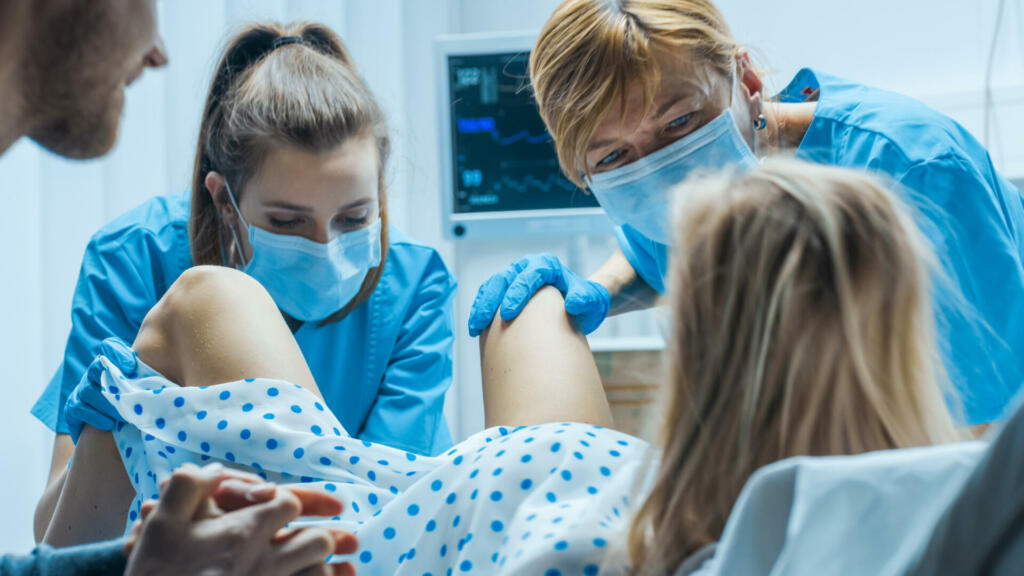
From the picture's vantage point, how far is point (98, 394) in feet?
3.72

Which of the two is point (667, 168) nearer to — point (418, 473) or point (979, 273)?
point (979, 273)

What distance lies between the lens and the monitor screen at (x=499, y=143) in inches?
102

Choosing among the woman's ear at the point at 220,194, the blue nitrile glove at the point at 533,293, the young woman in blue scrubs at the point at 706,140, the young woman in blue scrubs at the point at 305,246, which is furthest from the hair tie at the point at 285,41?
the blue nitrile glove at the point at 533,293

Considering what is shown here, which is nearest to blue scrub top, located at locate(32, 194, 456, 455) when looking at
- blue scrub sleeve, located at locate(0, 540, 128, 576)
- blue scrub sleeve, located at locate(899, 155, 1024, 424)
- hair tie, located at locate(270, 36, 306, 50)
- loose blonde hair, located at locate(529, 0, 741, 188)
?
hair tie, located at locate(270, 36, 306, 50)

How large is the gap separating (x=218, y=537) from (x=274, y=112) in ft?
3.05

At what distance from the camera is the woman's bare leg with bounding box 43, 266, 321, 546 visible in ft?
3.58

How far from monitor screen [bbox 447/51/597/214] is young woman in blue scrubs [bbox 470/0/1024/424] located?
3.69 ft

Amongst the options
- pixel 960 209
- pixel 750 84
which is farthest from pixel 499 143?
pixel 960 209

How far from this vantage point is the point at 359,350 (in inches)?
70.6

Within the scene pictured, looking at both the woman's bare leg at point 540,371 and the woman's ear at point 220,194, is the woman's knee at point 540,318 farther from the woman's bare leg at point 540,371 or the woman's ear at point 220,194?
the woman's ear at point 220,194

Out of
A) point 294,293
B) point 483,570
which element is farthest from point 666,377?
point 294,293

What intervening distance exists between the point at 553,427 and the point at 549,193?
173 cm

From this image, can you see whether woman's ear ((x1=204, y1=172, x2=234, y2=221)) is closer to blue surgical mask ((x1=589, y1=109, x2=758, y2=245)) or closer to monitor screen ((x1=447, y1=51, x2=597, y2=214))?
blue surgical mask ((x1=589, y1=109, x2=758, y2=245))

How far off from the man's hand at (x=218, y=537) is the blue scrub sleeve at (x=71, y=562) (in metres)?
0.06
